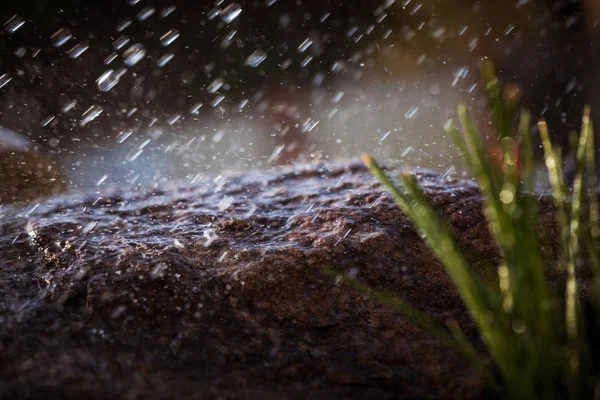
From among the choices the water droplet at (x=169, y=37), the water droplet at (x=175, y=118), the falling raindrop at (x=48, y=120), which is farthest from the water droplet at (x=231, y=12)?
the falling raindrop at (x=48, y=120)

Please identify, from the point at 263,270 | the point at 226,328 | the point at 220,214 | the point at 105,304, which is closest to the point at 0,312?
the point at 105,304

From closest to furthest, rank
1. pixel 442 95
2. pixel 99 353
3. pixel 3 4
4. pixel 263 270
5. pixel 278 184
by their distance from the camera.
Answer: pixel 99 353 < pixel 263 270 < pixel 278 184 < pixel 3 4 < pixel 442 95

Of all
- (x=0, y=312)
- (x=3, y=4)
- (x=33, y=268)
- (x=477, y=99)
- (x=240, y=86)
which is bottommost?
(x=477, y=99)

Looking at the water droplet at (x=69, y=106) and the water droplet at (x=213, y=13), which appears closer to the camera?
the water droplet at (x=213, y=13)

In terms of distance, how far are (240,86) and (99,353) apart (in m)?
7.67

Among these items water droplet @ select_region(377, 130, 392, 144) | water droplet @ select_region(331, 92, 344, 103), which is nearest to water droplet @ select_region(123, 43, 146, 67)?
water droplet @ select_region(331, 92, 344, 103)

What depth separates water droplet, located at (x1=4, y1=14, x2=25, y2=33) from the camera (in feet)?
22.9

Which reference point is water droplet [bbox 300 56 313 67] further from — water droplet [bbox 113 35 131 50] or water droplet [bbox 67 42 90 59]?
water droplet [bbox 67 42 90 59]

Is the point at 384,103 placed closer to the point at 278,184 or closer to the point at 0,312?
the point at 278,184

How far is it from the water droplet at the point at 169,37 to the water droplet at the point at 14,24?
2164 mm

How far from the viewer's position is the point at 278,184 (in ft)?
7.66

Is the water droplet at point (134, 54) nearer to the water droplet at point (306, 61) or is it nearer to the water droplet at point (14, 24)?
the water droplet at point (14, 24)

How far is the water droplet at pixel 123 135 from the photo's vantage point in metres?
8.41

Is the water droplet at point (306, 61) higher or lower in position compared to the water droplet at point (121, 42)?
lower
